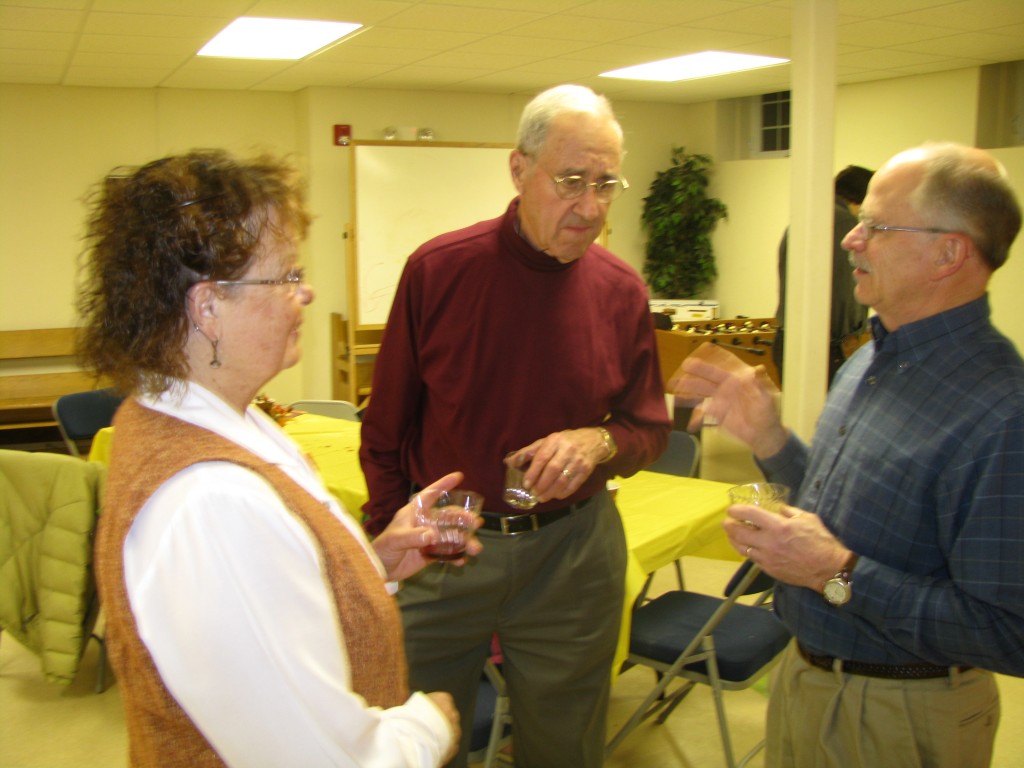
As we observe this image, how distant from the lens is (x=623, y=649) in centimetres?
246

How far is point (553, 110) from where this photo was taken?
1.95 metres

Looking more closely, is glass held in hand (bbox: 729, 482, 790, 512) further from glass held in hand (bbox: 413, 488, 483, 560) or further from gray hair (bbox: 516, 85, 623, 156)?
gray hair (bbox: 516, 85, 623, 156)

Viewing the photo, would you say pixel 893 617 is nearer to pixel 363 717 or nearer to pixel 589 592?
pixel 589 592

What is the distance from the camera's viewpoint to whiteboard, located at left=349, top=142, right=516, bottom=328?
6.87 m

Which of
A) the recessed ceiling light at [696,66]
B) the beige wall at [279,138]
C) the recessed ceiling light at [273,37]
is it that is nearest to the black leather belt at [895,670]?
the recessed ceiling light at [273,37]

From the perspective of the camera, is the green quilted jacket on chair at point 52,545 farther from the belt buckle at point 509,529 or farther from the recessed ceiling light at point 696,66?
the recessed ceiling light at point 696,66

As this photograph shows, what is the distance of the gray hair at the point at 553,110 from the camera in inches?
76.6

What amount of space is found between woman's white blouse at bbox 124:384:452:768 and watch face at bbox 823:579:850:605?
2.74ft

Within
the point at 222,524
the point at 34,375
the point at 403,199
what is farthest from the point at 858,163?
the point at 222,524

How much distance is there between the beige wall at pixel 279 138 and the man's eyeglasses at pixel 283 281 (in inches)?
227

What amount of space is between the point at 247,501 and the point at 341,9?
409 centimetres

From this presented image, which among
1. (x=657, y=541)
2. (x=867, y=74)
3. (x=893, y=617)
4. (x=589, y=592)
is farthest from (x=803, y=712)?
(x=867, y=74)

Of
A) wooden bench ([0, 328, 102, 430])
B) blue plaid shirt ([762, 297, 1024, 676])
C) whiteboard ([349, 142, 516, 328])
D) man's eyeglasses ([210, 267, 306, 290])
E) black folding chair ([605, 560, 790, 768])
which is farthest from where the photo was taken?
whiteboard ([349, 142, 516, 328])

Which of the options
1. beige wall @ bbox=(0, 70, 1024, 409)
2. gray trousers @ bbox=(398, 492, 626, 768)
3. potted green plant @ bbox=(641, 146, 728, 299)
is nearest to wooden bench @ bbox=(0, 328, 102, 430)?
beige wall @ bbox=(0, 70, 1024, 409)
